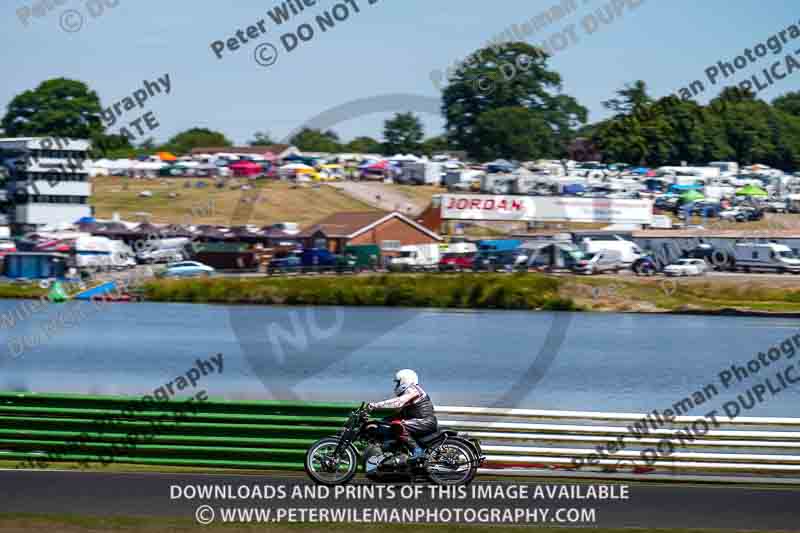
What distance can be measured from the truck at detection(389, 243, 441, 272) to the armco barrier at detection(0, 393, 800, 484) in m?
43.8

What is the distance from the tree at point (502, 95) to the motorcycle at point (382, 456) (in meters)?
75.3

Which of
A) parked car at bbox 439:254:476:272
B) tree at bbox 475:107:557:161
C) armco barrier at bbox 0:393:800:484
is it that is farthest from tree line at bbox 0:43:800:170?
armco barrier at bbox 0:393:800:484

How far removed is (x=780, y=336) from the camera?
4638cm

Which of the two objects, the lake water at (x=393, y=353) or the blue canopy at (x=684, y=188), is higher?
the blue canopy at (x=684, y=188)

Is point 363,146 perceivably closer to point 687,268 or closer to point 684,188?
point 684,188

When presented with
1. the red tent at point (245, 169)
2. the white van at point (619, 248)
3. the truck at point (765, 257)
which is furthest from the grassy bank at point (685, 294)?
the red tent at point (245, 169)

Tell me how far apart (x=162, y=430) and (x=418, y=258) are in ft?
151

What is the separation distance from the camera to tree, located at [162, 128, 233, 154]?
5276 inches

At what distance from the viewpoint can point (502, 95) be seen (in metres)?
106

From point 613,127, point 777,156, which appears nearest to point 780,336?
point 613,127

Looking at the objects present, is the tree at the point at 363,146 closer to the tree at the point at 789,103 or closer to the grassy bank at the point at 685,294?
the tree at the point at 789,103

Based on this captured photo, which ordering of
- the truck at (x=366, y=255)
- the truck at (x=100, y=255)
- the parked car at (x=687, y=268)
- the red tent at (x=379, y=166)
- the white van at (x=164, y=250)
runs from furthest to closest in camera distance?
1. the red tent at (x=379, y=166)
2. the white van at (x=164, y=250)
3. the truck at (x=100, y=255)
4. the truck at (x=366, y=255)
5. the parked car at (x=687, y=268)

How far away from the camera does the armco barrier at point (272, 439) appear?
13.1 meters

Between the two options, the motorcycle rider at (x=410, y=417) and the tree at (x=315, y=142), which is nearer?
the motorcycle rider at (x=410, y=417)
